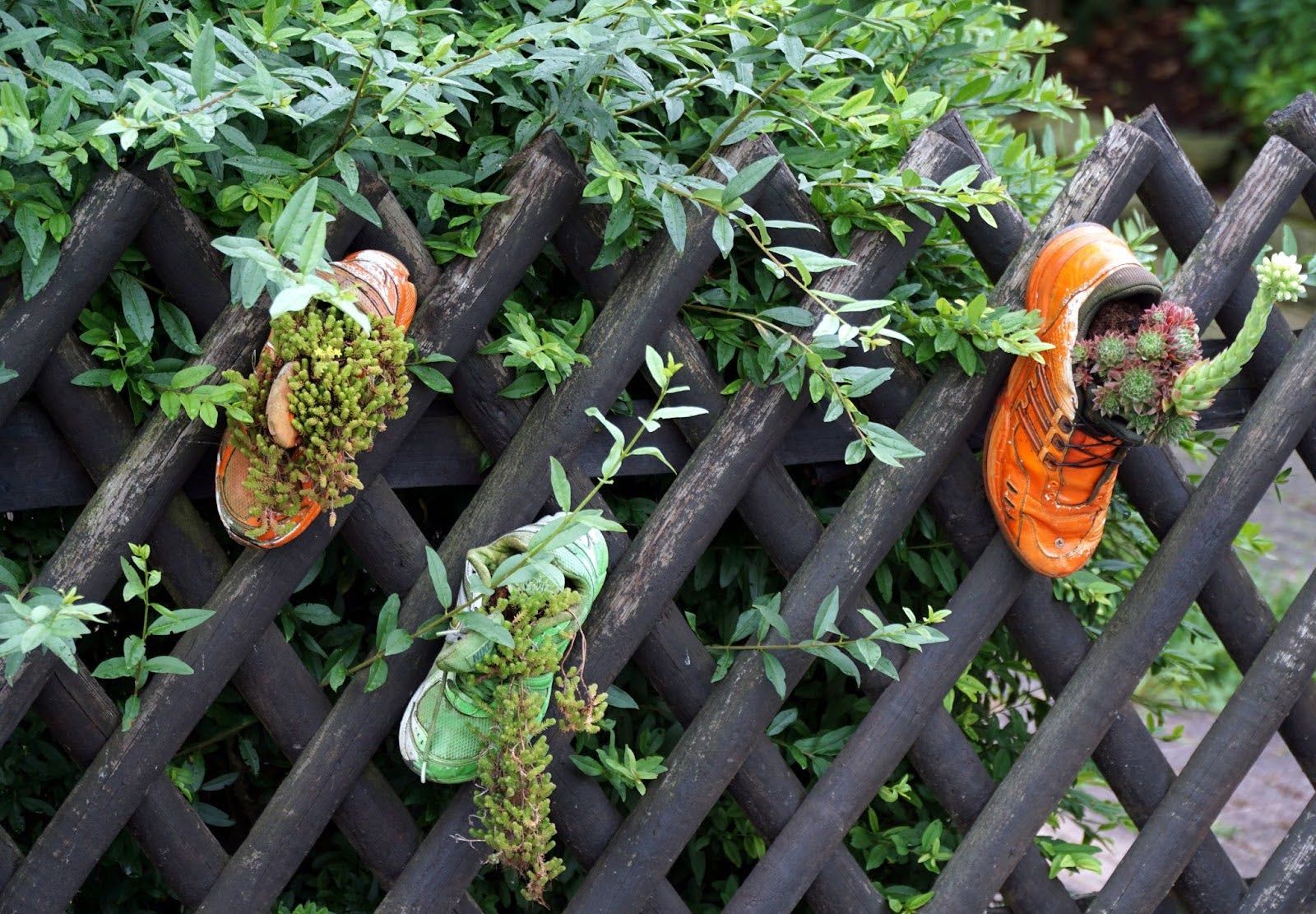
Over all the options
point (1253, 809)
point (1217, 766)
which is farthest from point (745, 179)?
point (1253, 809)

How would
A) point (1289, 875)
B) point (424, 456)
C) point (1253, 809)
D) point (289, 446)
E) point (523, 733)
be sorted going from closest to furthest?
point (289, 446)
point (523, 733)
point (424, 456)
point (1289, 875)
point (1253, 809)

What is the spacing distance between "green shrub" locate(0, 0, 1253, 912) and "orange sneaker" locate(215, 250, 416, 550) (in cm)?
6

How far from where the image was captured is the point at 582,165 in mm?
1488

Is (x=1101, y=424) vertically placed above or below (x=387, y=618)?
above

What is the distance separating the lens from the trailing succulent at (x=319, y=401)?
126 cm

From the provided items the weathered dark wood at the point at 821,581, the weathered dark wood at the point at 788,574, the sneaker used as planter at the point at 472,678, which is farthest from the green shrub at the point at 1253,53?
the sneaker used as planter at the point at 472,678

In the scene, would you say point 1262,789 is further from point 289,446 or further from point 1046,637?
point 289,446

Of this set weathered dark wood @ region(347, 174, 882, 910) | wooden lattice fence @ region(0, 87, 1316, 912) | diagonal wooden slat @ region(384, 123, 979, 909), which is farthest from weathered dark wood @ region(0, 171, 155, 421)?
diagonal wooden slat @ region(384, 123, 979, 909)

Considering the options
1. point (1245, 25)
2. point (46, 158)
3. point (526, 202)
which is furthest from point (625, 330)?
point (1245, 25)

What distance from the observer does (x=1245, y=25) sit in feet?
20.2

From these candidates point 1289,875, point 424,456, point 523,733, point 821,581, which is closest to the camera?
point 523,733

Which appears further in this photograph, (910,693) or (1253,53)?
(1253,53)

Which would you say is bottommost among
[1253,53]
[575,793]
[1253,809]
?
[1253,809]

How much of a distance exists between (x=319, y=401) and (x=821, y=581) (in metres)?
0.67
